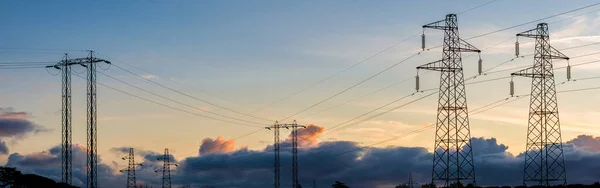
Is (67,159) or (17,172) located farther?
(17,172)

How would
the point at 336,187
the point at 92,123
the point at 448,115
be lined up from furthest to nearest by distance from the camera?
the point at 336,187 → the point at 92,123 → the point at 448,115

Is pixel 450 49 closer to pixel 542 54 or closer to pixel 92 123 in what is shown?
pixel 542 54

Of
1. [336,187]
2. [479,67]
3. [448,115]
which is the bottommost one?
[336,187]

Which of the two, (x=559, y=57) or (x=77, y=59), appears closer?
(x=559, y=57)

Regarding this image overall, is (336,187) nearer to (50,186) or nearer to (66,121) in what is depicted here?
(66,121)

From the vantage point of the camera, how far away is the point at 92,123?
335ft

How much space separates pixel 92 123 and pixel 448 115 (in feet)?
162

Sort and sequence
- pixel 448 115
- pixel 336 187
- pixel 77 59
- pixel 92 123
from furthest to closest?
1. pixel 336 187
2. pixel 77 59
3. pixel 92 123
4. pixel 448 115

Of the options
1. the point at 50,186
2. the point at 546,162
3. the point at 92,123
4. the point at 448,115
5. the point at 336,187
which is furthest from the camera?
the point at 50,186

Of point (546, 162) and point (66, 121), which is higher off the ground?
point (66, 121)

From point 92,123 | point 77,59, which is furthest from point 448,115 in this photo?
point 77,59

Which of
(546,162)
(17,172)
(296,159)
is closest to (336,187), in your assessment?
(296,159)

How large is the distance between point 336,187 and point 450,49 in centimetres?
5574

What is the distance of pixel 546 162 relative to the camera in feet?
307
